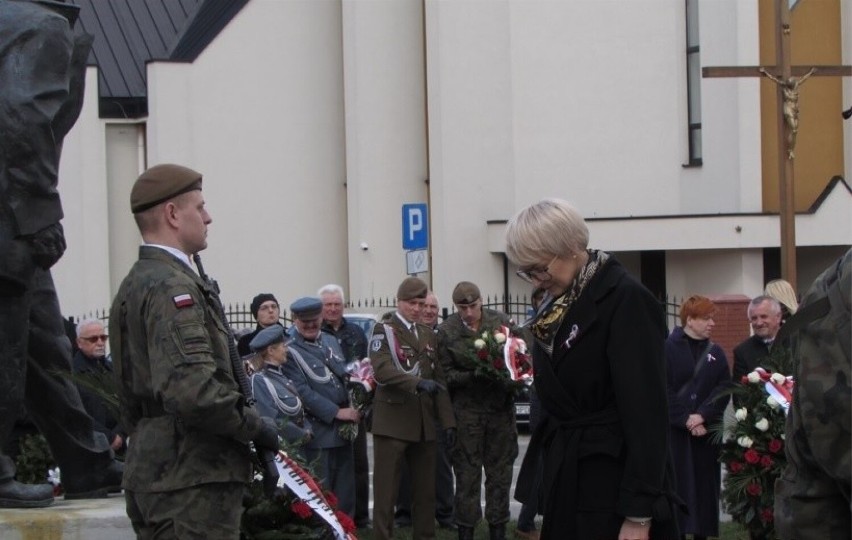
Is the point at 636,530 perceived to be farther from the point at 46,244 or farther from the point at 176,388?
the point at 46,244

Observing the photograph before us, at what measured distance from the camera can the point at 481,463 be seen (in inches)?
459

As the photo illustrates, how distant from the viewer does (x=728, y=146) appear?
27.1 metres

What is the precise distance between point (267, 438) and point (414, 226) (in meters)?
17.2

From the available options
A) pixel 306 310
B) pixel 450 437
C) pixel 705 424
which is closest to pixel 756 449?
pixel 705 424

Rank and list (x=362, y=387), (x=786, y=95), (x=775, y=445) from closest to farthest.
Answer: (x=775, y=445) → (x=362, y=387) → (x=786, y=95)

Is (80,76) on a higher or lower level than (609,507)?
higher

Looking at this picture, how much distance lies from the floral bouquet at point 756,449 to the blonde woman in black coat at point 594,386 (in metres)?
4.24

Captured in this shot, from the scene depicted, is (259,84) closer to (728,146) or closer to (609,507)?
(728,146)

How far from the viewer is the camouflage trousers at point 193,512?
509cm

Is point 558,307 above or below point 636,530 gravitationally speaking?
above

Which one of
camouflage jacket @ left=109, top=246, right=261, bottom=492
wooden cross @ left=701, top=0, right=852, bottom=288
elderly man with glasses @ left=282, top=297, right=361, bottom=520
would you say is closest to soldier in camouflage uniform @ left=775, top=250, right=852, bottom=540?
camouflage jacket @ left=109, top=246, right=261, bottom=492

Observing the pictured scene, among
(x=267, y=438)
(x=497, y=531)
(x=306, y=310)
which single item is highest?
(x=306, y=310)

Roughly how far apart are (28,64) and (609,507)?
3.36 m

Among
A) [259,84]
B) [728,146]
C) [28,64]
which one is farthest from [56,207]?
[259,84]
